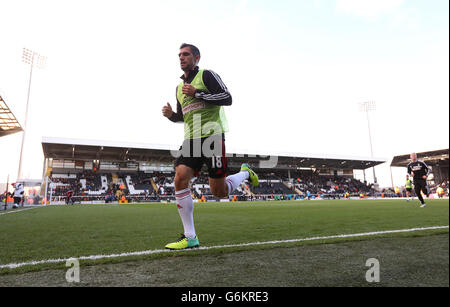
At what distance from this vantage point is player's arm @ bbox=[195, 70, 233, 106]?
3.19m

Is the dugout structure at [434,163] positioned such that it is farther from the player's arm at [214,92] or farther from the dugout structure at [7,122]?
the dugout structure at [7,122]

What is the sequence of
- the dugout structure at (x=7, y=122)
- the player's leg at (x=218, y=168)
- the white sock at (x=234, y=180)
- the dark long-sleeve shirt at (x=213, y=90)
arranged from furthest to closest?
the dugout structure at (x=7, y=122) < the white sock at (x=234, y=180) < the player's leg at (x=218, y=168) < the dark long-sleeve shirt at (x=213, y=90)

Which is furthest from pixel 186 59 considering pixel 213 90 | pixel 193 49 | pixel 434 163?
pixel 434 163

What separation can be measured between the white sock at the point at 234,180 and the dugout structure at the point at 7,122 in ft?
79.0

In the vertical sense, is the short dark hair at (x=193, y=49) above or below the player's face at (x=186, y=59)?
above

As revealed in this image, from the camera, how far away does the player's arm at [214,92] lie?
10.5ft

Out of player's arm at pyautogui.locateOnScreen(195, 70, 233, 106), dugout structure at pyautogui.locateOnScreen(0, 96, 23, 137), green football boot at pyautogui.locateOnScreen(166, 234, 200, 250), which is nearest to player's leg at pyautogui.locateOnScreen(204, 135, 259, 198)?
player's arm at pyautogui.locateOnScreen(195, 70, 233, 106)

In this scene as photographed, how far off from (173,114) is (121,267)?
221cm

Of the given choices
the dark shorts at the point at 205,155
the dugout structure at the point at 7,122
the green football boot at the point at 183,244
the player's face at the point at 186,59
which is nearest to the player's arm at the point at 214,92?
the player's face at the point at 186,59

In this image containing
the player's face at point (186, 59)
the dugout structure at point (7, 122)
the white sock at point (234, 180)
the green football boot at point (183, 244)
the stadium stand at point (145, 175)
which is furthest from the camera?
the stadium stand at point (145, 175)

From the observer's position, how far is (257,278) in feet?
6.04

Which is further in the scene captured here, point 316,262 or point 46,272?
point 316,262
